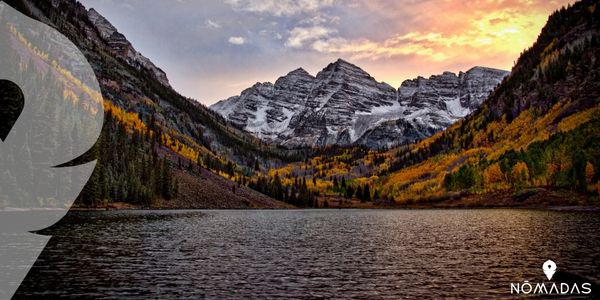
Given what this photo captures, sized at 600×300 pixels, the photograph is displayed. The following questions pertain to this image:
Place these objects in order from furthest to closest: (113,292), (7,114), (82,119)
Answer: (82,119)
(7,114)
(113,292)

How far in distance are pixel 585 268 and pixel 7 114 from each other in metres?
133

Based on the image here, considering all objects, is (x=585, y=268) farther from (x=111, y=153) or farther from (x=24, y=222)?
(x=111, y=153)

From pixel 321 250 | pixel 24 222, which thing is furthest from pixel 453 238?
pixel 24 222

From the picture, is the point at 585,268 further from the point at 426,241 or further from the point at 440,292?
the point at 426,241

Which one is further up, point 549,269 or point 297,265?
point 549,269

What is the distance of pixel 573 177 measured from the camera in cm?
17725

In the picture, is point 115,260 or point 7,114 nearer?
point 115,260

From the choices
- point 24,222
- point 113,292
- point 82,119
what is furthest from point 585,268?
point 82,119

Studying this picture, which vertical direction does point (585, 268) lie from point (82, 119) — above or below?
below

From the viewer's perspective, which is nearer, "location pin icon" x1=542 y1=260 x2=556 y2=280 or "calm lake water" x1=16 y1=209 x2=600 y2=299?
"calm lake water" x1=16 y1=209 x2=600 y2=299

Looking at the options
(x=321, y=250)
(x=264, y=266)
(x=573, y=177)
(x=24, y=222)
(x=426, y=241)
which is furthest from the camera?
(x=573, y=177)

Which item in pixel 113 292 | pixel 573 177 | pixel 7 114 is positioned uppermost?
pixel 7 114

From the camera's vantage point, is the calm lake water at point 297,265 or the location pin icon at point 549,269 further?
the location pin icon at point 549,269

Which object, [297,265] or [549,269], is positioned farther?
[297,265]
